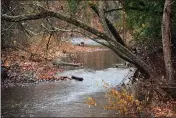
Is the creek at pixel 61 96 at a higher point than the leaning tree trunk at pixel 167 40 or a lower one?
lower

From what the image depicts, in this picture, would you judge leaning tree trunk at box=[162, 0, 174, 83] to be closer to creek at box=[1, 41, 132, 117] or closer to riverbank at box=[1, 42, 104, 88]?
creek at box=[1, 41, 132, 117]

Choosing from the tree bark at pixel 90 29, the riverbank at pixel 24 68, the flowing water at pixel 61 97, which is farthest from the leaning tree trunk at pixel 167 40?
the riverbank at pixel 24 68

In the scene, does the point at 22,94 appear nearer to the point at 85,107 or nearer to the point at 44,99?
the point at 44,99

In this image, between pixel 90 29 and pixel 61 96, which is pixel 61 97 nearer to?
pixel 61 96

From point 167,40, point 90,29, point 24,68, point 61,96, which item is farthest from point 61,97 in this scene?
point 24,68

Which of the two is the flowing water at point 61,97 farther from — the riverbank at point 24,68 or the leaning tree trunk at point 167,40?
the leaning tree trunk at point 167,40

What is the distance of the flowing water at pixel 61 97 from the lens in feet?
44.1

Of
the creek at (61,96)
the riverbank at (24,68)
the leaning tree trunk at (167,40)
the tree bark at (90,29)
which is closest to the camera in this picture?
the creek at (61,96)

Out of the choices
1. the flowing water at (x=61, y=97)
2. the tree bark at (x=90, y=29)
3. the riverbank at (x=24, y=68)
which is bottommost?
the flowing water at (x=61, y=97)

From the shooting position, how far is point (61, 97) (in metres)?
16.1

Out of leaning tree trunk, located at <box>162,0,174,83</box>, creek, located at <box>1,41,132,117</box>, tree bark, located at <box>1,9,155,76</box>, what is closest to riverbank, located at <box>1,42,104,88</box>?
creek, located at <box>1,41,132,117</box>

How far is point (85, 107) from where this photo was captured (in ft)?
46.2

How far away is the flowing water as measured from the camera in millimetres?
13430

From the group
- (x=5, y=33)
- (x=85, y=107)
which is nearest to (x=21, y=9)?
(x=5, y=33)
